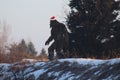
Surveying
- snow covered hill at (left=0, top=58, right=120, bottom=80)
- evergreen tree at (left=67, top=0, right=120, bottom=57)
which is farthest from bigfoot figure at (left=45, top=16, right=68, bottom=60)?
evergreen tree at (left=67, top=0, right=120, bottom=57)

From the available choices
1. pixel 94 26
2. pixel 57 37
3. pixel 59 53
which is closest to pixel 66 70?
pixel 57 37

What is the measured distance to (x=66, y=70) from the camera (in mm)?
17000

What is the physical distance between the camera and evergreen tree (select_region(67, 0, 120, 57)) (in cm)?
3262

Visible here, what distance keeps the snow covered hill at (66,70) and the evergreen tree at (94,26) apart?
12.1 meters

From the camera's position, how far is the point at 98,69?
1577cm

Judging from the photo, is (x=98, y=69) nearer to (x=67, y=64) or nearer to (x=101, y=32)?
(x=67, y=64)

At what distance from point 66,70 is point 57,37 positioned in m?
5.06

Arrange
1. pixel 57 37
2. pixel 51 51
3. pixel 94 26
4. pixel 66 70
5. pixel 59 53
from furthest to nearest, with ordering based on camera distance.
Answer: pixel 94 26, pixel 59 53, pixel 51 51, pixel 57 37, pixel 66 70

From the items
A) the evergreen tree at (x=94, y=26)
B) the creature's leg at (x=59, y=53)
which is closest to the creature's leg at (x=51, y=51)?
the creature's leg at (x=59, y=53)

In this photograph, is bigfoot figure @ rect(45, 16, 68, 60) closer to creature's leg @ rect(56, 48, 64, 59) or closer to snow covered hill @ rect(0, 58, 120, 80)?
creature's leg @ rect(56, 48, 64, 59)

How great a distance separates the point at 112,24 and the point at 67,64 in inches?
672

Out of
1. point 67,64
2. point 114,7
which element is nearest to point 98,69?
point 67,64

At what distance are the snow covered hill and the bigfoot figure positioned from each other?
2033 millimetres

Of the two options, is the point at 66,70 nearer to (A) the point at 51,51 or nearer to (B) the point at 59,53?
(A) the point at 51,51
